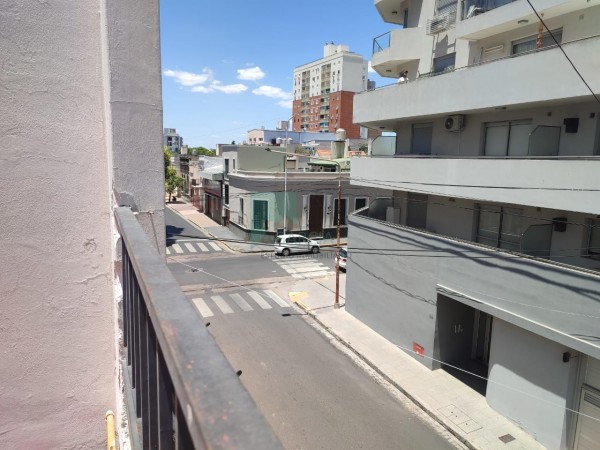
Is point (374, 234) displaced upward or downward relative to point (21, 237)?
downward

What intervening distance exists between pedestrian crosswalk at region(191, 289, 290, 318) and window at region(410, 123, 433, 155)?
850 centimetres

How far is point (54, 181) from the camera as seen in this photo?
10.1ft

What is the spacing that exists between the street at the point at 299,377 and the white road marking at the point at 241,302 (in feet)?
0.15

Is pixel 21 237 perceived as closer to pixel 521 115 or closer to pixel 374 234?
pixel 521 115

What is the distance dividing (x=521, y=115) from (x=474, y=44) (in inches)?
117

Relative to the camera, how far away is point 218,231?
3456 centimetres

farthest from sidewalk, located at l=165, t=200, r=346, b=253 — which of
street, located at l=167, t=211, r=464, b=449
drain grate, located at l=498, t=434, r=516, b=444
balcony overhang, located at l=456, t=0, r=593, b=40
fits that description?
drain grate, located at l=498, t=434, r=516, b=444

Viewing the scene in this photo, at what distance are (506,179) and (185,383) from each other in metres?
10.7

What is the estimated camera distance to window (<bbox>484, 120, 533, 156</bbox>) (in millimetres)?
11047

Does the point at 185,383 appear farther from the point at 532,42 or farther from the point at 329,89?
the point at 329,89

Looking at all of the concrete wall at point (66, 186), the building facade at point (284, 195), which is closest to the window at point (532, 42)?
the concrete wall at point (66, 186)

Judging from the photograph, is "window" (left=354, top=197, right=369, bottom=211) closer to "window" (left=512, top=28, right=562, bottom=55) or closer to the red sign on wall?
the red sign on wall

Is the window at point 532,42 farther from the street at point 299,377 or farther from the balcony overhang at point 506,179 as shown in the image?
the street at point 299,377

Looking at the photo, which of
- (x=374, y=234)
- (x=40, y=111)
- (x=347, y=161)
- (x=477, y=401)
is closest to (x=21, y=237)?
(x=40, y=111)
